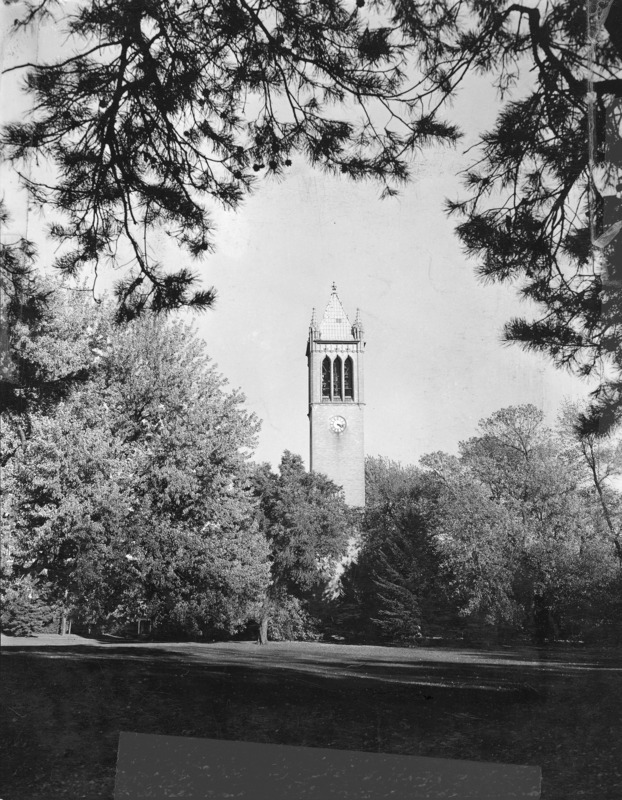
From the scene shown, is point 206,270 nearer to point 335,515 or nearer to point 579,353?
point 335,515

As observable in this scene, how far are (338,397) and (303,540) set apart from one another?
0.62 m

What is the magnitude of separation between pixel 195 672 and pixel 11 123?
2542mm

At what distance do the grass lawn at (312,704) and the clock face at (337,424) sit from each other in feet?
2.77

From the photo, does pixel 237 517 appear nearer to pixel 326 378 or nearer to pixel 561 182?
pixel 326 378

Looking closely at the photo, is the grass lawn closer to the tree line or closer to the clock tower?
the tree line

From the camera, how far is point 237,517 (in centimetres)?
282

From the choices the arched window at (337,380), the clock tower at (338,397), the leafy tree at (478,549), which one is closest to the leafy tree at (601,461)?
the leafy tree at (478,549)

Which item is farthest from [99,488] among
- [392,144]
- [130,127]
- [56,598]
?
[392,144]

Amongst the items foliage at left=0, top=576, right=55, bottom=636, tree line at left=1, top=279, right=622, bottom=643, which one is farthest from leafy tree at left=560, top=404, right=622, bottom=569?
foliage at left=0, top=576, right=55, bottom=636

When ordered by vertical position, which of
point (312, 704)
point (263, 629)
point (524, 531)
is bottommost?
point (312, 704)

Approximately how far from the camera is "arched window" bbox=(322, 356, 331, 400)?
2832mm

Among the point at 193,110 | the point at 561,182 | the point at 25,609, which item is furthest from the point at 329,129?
the point at 25,609

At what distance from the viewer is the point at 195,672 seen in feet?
8.93

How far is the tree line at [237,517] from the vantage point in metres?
2.43
